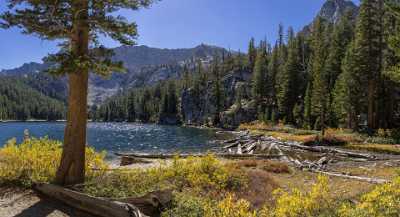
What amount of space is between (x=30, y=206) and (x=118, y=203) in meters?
3.14

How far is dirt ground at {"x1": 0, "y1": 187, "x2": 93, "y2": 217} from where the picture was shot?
399 inches

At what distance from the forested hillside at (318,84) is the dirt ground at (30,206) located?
766 inches

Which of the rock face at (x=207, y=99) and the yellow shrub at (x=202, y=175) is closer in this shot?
the yellow shrub at (x=202, y=175)

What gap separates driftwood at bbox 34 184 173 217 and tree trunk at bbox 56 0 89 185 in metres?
1.43

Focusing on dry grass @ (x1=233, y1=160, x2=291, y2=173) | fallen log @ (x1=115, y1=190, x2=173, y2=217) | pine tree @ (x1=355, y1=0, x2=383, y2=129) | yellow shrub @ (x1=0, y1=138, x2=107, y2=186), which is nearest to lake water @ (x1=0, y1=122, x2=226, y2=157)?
dry grass @ (x1=233, y1=160, x2=291, y2=173)

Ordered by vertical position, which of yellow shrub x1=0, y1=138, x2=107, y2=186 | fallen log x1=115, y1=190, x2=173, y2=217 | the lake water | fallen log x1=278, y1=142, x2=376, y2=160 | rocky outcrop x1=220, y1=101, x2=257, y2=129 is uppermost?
rocky outcrop x1=220, y1=101, x2=257, y2=129

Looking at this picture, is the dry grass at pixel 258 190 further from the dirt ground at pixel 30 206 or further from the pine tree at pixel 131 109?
the pine tree at pixel 131 109

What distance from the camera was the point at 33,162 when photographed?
1468 cm

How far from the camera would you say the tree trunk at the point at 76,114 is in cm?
1257

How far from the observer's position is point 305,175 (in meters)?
18.6

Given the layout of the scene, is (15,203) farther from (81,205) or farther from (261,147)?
(261,147)

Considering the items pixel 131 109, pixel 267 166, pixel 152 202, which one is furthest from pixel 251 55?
pixel 152 202

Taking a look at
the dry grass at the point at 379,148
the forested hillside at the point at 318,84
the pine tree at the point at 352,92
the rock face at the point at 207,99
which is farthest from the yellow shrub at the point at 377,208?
the rock face at the point at 207,99

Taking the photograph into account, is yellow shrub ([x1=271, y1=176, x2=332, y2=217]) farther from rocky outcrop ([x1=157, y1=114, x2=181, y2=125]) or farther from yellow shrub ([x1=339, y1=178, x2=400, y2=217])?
rocky outcrop ([x1=157, y1=114, x2=181, y2=125])
